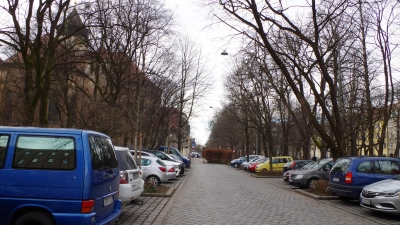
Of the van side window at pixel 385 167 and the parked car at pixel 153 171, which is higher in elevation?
the van side window at pixel 385 167

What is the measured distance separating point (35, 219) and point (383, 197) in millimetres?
8634

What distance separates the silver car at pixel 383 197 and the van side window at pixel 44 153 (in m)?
8.21

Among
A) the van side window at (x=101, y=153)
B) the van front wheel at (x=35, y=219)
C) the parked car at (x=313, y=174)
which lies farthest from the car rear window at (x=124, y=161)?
the parked car at (x=313, y=174)

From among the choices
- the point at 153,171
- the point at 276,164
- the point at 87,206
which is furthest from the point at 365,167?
the point at 276,164

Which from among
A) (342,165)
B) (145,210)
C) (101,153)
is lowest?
(145,210)

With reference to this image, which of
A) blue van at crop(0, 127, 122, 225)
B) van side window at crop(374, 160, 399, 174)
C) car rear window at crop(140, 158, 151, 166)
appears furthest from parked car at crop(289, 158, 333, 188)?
blue van at crop(0, 127, 122, 225)

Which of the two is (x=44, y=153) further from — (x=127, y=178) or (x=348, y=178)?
(x=348, y=178)

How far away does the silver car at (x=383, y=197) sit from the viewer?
10.6m

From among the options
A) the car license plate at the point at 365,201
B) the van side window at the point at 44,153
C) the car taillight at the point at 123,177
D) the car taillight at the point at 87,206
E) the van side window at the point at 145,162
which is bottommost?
the car license plate at the point at 365,201

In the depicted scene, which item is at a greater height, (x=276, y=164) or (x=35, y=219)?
(x=276, y=164)

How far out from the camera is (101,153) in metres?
7.14

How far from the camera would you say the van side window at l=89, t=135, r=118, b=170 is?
6764mm

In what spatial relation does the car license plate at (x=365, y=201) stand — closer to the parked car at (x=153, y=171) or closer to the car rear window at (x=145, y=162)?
the parked car at (x=153, y=171)

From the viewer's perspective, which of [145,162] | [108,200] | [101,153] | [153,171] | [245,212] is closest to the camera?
[101,153]
